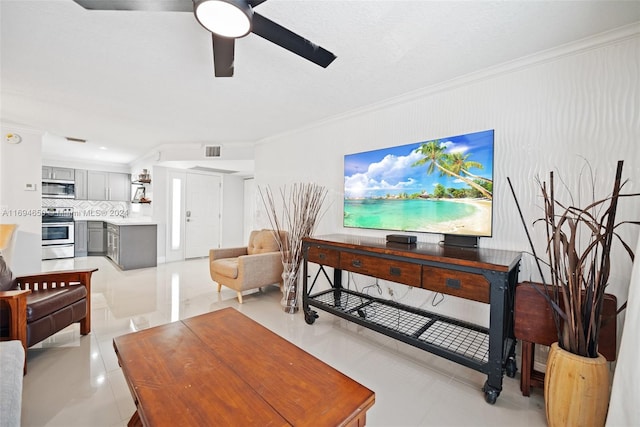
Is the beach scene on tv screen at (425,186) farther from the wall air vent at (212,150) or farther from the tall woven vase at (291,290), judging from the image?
the wall air vent at (212,150)

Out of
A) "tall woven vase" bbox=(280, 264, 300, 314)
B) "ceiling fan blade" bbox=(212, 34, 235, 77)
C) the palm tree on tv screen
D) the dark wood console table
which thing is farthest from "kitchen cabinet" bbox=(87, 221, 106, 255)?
the palm tree on tv screen

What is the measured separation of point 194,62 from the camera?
210 cm

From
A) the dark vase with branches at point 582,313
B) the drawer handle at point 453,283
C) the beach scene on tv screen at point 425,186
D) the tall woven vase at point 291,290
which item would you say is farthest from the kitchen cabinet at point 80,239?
the dark vase with branches at point 582,313

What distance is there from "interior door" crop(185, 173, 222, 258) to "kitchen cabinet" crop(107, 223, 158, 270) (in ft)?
2.46

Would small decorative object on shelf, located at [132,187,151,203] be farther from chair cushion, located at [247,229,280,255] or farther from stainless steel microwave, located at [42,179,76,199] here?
chair cushion, located at [247,229,280,255]

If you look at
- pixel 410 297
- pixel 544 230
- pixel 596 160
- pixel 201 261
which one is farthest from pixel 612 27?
pixel 201 261

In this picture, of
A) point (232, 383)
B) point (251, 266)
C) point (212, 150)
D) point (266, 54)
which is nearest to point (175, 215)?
point (212, 150)

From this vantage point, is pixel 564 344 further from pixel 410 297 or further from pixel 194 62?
pixel 194 62

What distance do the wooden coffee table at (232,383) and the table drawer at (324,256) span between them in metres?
1.04

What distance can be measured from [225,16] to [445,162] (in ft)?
6.27

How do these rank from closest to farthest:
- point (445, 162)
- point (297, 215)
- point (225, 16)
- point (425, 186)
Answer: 1. point (225, 16)
2. point (445, 162)
3. point (425, 186)
4. point (297, 215)

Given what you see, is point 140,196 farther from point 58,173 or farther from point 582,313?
point 582,313

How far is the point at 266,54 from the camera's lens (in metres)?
1.99

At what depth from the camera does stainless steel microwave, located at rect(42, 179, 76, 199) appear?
5.66 meters
